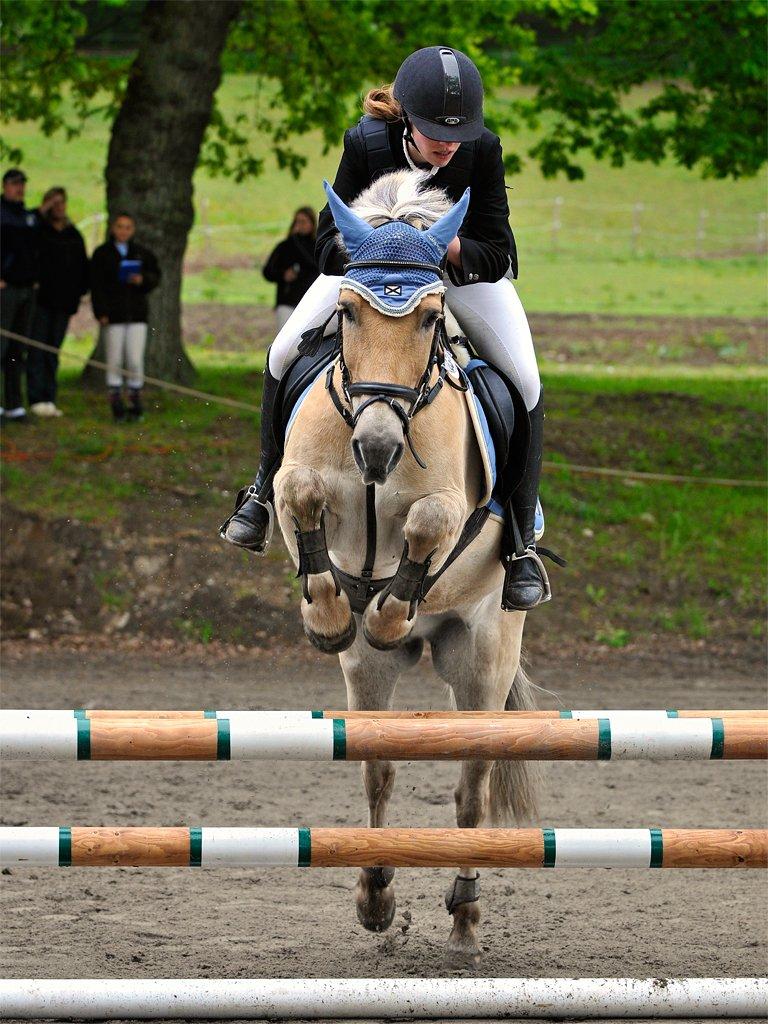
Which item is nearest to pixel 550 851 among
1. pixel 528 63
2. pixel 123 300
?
pixel 123 300

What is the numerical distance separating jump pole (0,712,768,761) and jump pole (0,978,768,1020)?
2.52 feet

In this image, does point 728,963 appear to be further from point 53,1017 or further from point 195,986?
point 53,1017

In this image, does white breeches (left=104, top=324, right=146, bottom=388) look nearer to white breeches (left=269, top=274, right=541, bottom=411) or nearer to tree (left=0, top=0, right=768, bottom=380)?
tree (left=0, top=0, right=768, bottom=380)

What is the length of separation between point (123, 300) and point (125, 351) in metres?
0.44

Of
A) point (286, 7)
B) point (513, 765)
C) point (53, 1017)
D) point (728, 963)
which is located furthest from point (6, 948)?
point (286, 7)

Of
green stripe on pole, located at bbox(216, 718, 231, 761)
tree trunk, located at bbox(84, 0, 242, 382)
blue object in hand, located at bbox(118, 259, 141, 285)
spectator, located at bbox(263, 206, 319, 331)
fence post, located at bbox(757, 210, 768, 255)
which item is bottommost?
green stripe on pole, located at bbox(216, 718, 231, 761)

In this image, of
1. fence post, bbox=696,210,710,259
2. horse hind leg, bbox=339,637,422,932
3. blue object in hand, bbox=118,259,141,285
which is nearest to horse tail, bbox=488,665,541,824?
horse hind leg, bbox=339,637,422,932

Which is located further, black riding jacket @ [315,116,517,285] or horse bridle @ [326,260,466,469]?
black riding jacket @ [315,116,517,285]

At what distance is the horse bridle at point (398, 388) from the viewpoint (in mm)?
4016

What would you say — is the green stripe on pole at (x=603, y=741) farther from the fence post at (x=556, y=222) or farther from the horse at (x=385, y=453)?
the fence post at (x=556, y=222)

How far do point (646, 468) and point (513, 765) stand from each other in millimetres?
7065

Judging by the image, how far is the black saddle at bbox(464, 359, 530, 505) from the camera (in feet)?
15.8

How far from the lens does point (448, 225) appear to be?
4.26m

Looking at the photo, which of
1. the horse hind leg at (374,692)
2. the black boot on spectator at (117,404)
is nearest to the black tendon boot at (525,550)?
the horse hind leg at (374,692)
